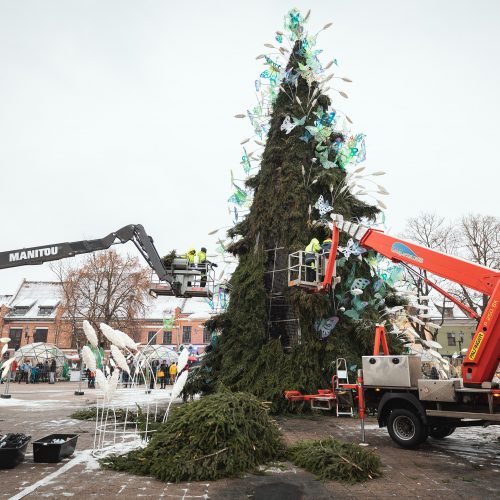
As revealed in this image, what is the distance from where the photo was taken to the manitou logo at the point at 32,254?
10.7m

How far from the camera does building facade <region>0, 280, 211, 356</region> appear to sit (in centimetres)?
5148

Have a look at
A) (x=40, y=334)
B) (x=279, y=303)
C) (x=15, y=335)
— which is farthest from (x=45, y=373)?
(x=279, y=303)

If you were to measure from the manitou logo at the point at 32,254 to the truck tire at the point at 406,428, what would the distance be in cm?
912

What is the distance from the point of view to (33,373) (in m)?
32.3

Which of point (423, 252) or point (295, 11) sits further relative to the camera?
point (295, 11)

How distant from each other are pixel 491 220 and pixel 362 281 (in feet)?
70.9

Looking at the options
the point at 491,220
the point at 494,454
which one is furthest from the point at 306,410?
the point at 491,220

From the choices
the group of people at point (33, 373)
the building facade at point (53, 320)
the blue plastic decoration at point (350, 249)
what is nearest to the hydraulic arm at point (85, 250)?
the blue plastic decoration at point (350, 249)

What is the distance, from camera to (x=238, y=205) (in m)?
18.4

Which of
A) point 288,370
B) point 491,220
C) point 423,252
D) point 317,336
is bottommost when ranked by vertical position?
point 288,370

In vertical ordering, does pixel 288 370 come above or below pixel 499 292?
below

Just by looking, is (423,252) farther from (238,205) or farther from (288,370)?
(238,205)

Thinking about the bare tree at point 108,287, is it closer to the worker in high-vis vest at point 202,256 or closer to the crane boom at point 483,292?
the worker in high-vis vest at point 202,256

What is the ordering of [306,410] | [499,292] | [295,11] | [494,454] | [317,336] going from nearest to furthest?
1. [499,292]
2. [494,454]
3. [306,410]
4. [317,336]
5. [295,11]
